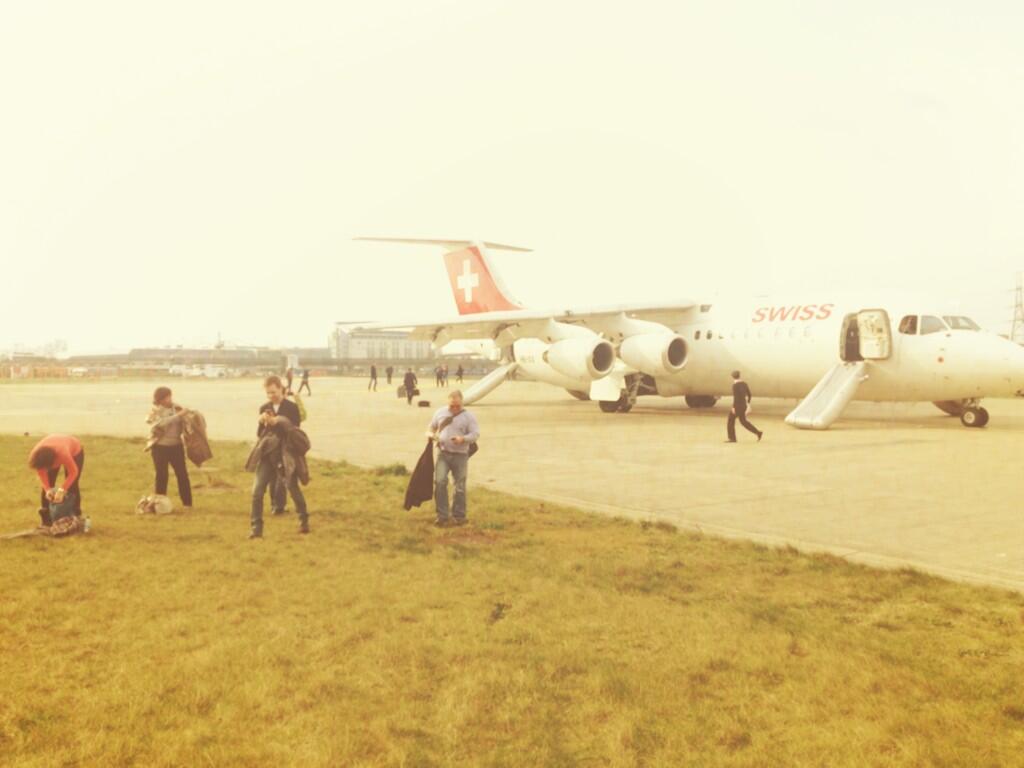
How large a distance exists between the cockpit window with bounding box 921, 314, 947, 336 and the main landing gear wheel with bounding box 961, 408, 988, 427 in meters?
2.62

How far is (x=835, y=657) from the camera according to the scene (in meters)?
4.89

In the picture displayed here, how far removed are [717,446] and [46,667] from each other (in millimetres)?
13564

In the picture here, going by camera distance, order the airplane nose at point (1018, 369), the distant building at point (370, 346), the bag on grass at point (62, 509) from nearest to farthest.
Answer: the bag on grass at point (62, 509) < the airplane nose at point (1018, 369) < the distant building at point (370, 346)

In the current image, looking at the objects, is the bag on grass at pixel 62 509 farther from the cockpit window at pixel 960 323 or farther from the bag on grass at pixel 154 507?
the cockpit window at pixel 960 323

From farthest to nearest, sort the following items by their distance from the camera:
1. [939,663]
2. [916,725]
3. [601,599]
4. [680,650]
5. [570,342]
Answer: [570,342]
[601,599]
[680,650]
[939,663]
[916,725]

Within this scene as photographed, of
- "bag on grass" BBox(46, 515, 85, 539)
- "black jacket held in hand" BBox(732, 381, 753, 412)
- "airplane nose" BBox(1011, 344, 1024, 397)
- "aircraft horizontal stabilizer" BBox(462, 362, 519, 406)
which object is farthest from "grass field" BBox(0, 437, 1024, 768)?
"aircraft horizontal stabilizer" BBox(462, 362, 519, 406)

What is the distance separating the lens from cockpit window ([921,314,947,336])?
1911cm

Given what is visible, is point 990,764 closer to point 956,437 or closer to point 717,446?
point 717,446

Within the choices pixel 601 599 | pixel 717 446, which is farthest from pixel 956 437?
pixel 601 599

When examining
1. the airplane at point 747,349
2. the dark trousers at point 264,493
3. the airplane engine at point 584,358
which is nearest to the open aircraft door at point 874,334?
the airplane at point 747,349

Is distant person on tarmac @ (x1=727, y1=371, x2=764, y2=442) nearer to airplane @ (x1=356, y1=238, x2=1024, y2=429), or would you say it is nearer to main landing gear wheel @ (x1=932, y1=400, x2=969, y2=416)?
airplane @ (x1=356, y1=238, x2=1024, y2=429)

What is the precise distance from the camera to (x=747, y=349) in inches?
→ 893

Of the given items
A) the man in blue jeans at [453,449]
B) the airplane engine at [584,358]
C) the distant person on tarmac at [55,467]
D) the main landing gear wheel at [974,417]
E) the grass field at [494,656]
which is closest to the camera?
the grass field at [494,656]

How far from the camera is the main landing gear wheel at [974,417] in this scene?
65.8 feet
